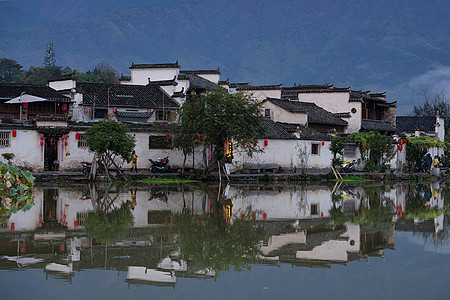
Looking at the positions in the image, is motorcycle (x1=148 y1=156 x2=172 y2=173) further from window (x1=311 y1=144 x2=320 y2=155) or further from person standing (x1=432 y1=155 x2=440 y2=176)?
person standing (x1=432 y1=155 x2=440 y2=176)

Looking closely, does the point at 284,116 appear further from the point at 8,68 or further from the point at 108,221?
the point at 8,68

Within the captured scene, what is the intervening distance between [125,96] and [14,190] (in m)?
18.2

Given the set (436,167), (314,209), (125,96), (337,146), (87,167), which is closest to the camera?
(314,209)

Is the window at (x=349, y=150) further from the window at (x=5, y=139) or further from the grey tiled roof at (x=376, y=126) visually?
the window at (x=5, y=139)

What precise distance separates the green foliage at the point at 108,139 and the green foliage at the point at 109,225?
31.8 ft

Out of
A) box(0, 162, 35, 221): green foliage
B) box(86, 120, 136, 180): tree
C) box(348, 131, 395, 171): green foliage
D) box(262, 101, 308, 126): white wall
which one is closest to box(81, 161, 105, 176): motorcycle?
box(86, 120, 136, 180): tree

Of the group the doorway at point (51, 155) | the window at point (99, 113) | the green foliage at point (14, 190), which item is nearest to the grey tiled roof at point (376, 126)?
the window at point (99, 113)

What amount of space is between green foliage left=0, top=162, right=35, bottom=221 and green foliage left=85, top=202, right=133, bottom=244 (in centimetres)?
253

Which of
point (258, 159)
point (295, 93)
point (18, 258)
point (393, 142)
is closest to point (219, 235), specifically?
point (18, 258)

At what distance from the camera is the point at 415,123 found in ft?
167

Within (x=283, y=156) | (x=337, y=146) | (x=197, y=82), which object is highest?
(x=197, y=82)

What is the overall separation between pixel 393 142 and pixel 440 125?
43.3 feet

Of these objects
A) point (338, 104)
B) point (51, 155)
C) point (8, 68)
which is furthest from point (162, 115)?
point (8, 68)

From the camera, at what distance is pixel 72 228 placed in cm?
1439
